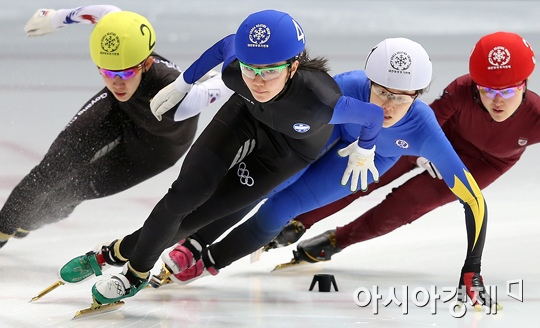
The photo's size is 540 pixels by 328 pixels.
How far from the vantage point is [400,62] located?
2893 mm

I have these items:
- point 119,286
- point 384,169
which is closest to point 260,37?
point 119,286

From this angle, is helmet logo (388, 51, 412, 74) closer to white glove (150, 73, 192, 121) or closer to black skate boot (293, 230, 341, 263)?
white glove (150, 73, 192, 121)

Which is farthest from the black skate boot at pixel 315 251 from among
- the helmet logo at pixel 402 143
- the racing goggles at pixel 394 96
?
the racing goggles at pixel 394 96

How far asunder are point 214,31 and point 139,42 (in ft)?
9.24

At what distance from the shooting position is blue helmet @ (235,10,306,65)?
246cm

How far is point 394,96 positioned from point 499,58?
0.63 m

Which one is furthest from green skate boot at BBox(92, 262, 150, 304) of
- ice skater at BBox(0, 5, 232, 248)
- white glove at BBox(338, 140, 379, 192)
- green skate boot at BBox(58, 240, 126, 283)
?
white glove at BBox(338, 140, 379, 192)

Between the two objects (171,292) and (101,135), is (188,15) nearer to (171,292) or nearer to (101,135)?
(101,135)

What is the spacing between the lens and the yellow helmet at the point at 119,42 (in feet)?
10.5

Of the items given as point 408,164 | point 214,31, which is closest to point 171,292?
point 408,164

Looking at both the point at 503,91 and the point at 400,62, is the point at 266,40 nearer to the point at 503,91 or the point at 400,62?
the point at 400,62

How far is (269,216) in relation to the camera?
329cm

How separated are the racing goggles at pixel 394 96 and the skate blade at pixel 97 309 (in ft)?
5.00

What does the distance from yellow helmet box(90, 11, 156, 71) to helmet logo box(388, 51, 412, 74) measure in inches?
50.0
